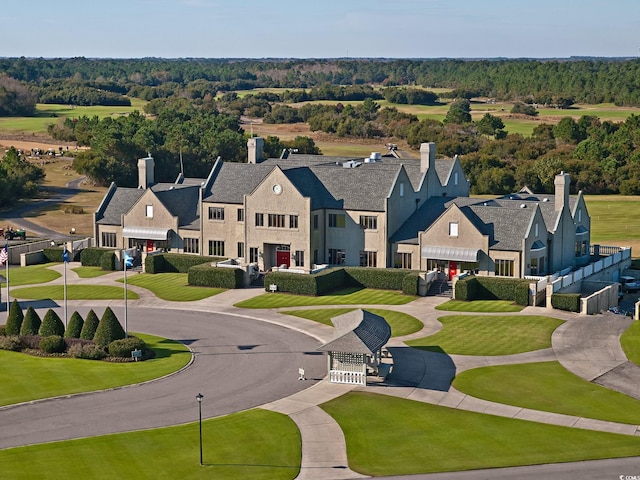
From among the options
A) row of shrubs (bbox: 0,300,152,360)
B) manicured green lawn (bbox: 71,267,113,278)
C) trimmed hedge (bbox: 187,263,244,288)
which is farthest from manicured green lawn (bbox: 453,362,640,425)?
manicured green lawn (bbox: 71,267,113,278)

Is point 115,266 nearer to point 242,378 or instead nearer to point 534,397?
point 242,378

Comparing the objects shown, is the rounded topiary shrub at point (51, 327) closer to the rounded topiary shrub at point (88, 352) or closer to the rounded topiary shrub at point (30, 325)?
the rounded topiary shrub at point (30, 325)

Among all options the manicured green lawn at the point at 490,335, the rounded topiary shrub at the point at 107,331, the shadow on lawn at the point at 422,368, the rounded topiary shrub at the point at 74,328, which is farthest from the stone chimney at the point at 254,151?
the shadow on lawn at the point at 422,368

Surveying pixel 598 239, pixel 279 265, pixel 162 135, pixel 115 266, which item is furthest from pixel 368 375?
pixel 162 135

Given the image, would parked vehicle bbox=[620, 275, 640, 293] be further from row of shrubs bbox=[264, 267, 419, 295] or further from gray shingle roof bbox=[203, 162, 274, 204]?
gray shingle roof bbox=[203, 162, 274, 204]

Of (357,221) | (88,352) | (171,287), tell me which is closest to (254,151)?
(357,221)

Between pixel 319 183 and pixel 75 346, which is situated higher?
pixel 319 183
